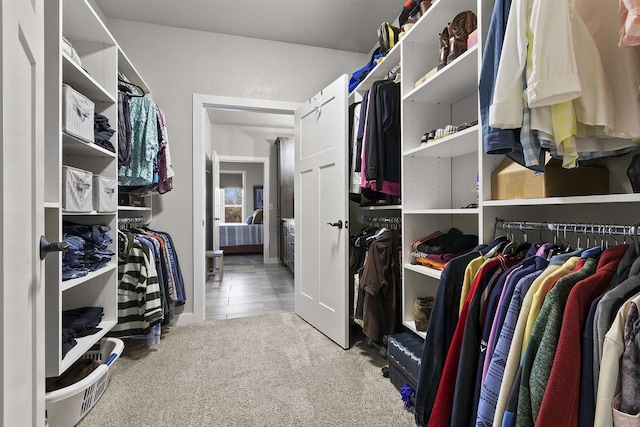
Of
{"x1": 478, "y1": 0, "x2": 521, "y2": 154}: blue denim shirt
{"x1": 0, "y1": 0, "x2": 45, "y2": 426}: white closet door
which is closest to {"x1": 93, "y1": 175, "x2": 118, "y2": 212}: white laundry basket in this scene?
{"x1": 0, "y1": 0, "x2": 45, "y2": 426}: white closet door

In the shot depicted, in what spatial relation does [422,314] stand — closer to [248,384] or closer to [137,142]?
[248,384]

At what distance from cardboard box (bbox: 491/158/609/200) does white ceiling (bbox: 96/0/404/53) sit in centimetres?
208

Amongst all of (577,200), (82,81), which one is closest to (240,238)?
(82,81)

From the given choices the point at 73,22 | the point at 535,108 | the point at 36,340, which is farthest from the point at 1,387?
the point at 73,22

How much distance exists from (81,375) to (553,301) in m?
2.16

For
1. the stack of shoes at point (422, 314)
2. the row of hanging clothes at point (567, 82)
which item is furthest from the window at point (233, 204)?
the row of hanging clothes at point (567, 82)

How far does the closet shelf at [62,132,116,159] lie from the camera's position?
63.2 inches

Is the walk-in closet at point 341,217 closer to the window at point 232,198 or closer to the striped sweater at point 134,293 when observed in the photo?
the striped sweater at point 134,293

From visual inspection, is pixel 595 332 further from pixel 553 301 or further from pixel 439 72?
pixel 439 72

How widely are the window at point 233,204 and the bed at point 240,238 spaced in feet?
9.05

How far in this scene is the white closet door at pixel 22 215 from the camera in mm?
573

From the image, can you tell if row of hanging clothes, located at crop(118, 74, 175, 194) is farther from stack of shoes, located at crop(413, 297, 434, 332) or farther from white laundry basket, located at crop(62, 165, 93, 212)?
stack of shoes, located at crop(413, 297, 434, 332)

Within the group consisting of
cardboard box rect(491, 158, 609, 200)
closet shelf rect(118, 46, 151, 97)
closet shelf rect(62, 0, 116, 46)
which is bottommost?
cardboard box rect(491, 158, 609, 200)

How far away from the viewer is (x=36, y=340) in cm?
76
